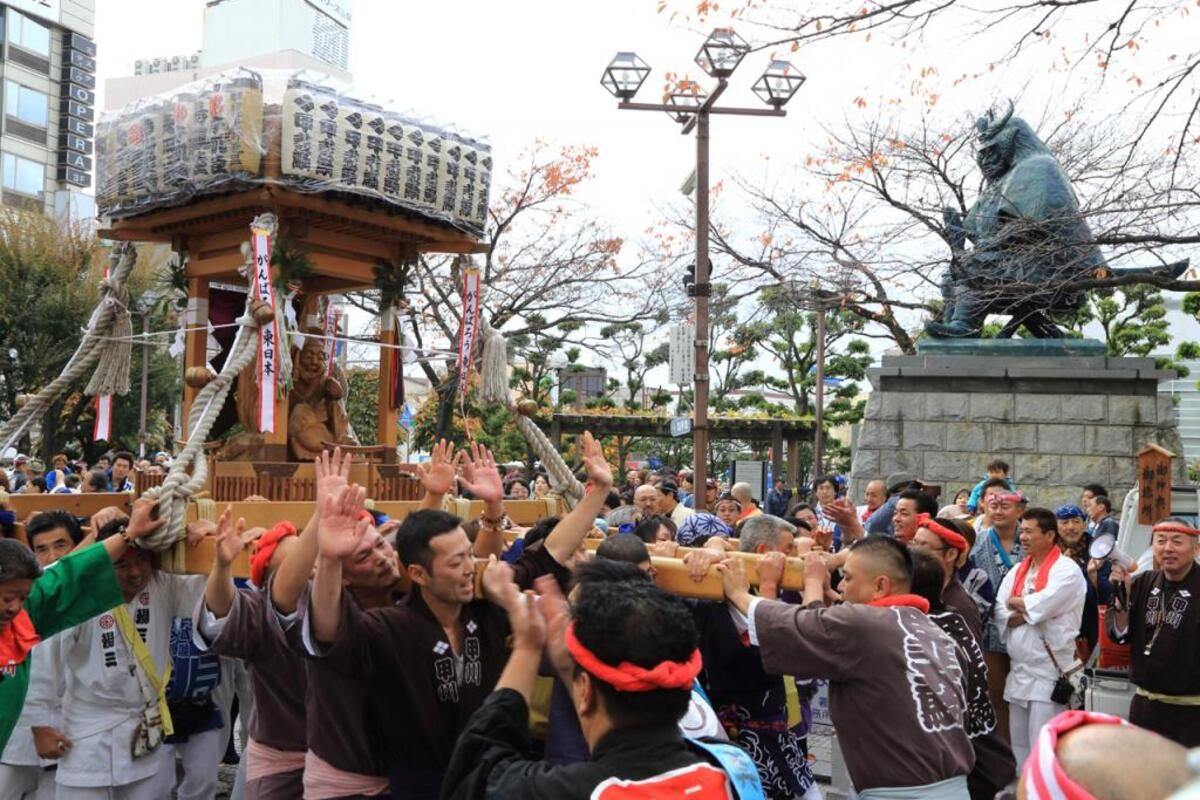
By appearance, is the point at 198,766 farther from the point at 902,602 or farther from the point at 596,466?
the point at 902,602

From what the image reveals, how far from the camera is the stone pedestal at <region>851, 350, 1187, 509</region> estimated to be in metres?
14.2

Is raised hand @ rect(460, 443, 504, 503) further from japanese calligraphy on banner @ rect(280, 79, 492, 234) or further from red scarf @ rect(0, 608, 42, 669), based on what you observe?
japanese calligraphy on banner @ rect(280, 79, 492, 234)

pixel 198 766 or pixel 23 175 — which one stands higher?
pixel 23 175

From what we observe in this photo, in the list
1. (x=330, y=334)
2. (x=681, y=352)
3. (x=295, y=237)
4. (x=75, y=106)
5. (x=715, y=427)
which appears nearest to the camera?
(x=295, y=237)

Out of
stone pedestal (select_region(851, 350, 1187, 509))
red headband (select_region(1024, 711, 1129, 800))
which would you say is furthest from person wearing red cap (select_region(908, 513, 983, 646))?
stone pedestal (select_region(851, 350, 1187, 509))

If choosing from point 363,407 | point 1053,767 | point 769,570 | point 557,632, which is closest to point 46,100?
point 363,407

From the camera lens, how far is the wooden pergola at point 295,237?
747 cm

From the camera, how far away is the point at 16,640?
3.59 m

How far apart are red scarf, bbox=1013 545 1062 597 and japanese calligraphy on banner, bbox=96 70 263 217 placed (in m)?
5.45

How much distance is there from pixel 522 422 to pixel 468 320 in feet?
5.01

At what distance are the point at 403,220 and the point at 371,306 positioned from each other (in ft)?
33.3

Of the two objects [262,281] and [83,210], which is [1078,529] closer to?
[262,281]

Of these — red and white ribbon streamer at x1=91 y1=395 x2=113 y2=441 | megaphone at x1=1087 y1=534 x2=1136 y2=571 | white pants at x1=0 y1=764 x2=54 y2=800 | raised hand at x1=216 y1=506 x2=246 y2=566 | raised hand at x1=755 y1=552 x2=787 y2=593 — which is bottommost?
white pants at x1=0 y1=764 x2=54 y2=800

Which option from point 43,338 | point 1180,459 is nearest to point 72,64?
point 43,338
